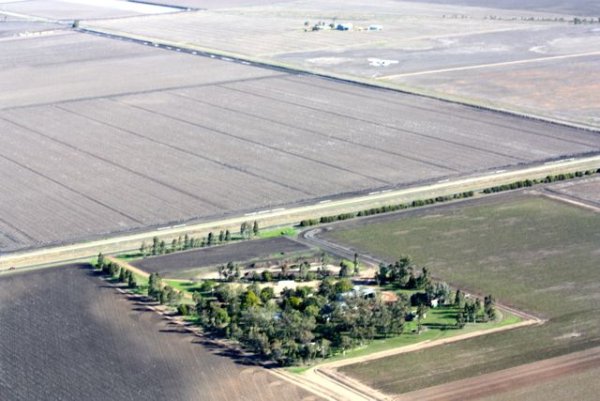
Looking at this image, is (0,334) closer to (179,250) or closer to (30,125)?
(179,250)

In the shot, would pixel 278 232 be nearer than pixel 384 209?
Yes

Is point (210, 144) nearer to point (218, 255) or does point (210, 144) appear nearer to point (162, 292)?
point (218, 255)

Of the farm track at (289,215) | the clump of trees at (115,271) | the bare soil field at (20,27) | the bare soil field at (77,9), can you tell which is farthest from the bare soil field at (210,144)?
the bare soil field at (77,9)

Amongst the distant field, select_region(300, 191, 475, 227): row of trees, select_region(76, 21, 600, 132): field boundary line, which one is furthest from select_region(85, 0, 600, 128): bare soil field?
select_region(300, 191, 475, 227): row of trees

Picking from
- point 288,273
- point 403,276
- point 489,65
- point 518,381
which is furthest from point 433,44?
point 518,381

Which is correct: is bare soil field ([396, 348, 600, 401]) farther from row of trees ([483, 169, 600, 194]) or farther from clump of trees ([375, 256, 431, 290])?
row of trees ([483, 169, 600, 194])

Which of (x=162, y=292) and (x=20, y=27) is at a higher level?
(x=20, y=27)
